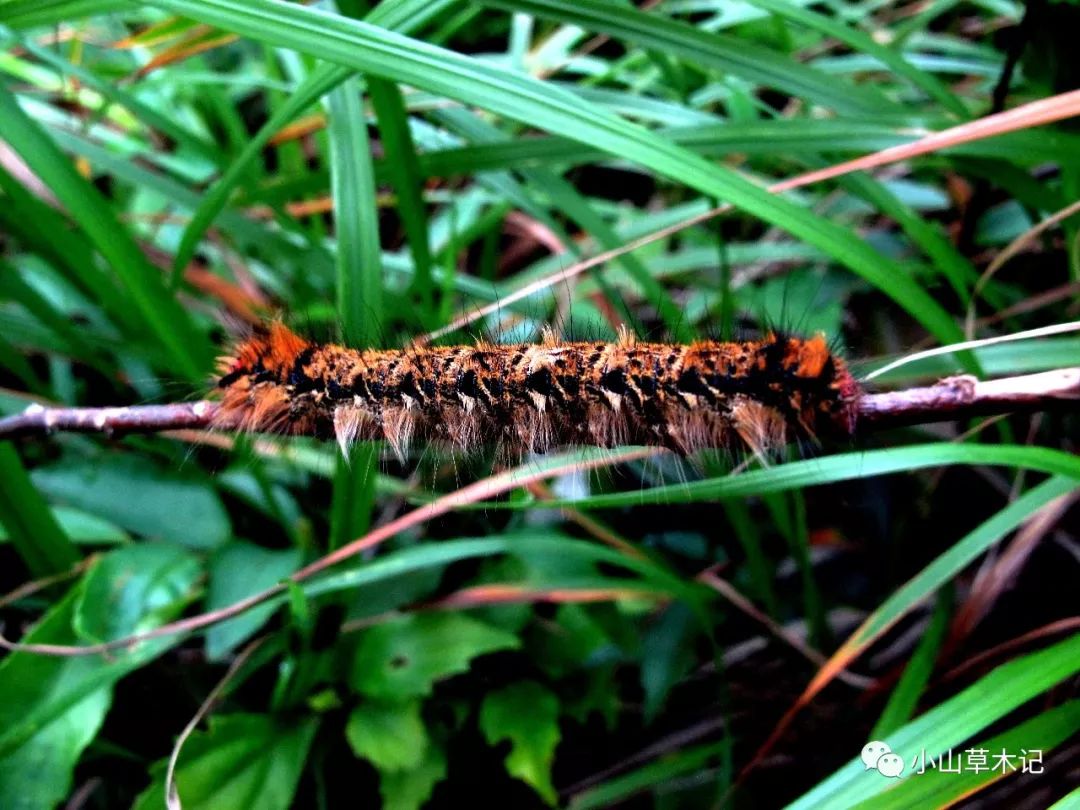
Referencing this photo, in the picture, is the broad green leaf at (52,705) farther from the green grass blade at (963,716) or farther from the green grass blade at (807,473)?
the green grass blade at (963,716)

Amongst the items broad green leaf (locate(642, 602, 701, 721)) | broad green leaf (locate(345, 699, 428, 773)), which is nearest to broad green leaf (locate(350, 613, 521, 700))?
broad green leaf (locate(345, 699, 428, 773))

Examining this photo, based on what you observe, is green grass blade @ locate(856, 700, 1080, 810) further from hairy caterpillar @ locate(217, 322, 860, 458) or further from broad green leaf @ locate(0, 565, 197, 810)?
broad green leaf @ locate(0, 565, 197, 810)

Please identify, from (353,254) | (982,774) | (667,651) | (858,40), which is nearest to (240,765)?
(667,651)

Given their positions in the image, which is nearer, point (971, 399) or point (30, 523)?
point (971, 399)

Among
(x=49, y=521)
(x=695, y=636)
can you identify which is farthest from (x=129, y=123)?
(x=695, y=636)

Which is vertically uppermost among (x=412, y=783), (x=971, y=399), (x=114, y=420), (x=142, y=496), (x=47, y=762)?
(x=114, y=420)

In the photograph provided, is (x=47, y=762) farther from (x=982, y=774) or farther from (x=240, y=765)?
(x=982, y=774)
